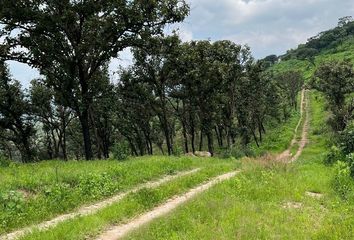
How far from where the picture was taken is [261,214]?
12.7 meters

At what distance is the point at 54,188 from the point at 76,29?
14595 mm

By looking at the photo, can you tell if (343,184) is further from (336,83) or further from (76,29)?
(336,83)

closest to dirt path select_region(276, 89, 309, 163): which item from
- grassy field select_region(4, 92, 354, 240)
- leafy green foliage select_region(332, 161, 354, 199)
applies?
leafy green foliage select_region(332, 161, 354, 199)

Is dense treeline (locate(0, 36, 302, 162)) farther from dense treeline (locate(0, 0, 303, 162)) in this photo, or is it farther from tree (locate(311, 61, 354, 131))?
tree (locate(311, 61, 354, 131))

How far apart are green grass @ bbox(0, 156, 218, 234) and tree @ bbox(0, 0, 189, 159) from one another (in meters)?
8.64

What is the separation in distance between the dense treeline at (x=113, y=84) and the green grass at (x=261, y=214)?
500 inches

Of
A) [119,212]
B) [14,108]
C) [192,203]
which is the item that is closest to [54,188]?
[119,212]

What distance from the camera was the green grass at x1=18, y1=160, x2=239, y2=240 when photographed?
1118cm

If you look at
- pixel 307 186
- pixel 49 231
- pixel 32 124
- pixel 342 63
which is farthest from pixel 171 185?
pixel 342 63

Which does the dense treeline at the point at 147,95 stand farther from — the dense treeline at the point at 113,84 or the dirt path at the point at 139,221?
the dirt path at the point at 139,221

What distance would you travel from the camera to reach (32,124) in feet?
160

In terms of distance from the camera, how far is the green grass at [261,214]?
35.1ft

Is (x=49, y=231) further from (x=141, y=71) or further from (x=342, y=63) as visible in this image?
(x=342, y=63)

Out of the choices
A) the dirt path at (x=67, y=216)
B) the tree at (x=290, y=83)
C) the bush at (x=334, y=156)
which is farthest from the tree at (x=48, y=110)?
the tree at (x=290, y=83)
